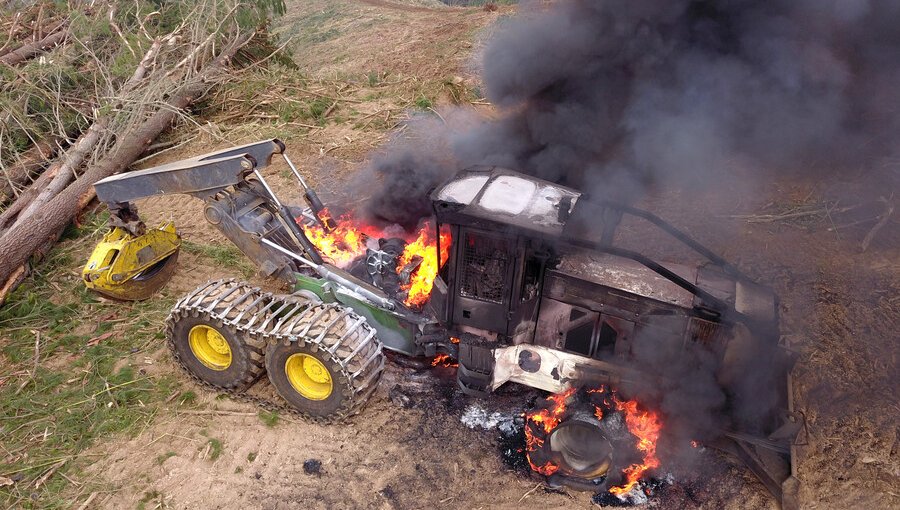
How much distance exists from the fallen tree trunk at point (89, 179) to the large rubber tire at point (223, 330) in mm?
3950

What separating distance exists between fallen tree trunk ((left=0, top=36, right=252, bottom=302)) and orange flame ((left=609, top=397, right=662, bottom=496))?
29.1 feet

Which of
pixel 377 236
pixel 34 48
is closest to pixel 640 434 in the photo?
pixel 377 236

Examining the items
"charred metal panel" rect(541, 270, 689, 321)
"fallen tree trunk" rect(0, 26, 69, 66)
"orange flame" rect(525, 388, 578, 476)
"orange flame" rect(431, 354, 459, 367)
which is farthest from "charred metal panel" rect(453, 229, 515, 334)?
"fallen tree trunk" rect(0, 26, 69, 66)

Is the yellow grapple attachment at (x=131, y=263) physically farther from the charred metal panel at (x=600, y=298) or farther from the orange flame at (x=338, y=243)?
the charred metal panel at (x=600, y=298)

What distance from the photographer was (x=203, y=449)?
20.0 ft

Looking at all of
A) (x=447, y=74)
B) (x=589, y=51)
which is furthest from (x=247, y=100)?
(x=589, y=51)

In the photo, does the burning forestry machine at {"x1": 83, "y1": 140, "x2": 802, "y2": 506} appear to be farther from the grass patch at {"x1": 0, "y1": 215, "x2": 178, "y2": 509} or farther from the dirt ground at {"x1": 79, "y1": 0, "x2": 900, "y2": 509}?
the grass patch at {"x1": 0, "y1": 215, "x2": 178, "y2": 509}

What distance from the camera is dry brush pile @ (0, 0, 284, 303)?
1028cm

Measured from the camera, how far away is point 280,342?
19.8 feet

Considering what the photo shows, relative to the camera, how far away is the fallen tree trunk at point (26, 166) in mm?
10666

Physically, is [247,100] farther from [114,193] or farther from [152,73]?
[114,193]

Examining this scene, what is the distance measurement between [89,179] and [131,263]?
15.1 feet

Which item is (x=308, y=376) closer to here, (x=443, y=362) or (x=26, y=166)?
(x=443, y=362)

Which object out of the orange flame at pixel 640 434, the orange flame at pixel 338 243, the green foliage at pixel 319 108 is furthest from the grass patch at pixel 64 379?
the green foliage at pixel 319 108
